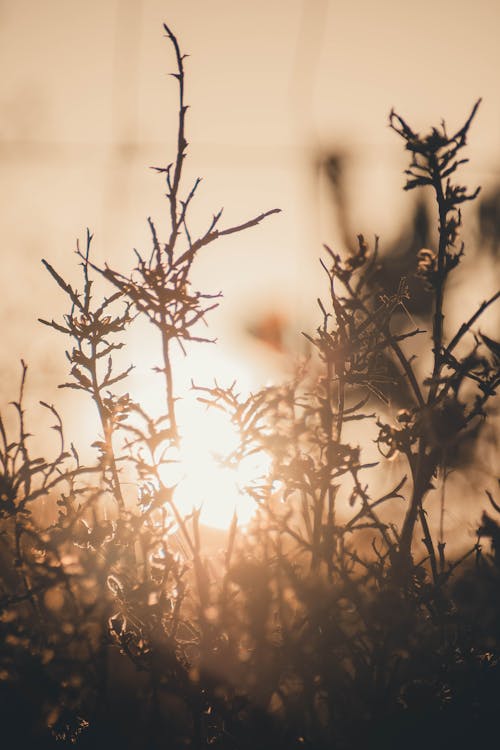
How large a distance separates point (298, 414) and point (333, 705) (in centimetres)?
71

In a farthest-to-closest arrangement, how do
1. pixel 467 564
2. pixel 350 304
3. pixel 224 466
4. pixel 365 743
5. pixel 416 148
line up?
pixel 467 564
pixel 350 304
pixel 416 148
pixel 224 466
pixel 365 743

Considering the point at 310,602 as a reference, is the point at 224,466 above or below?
above

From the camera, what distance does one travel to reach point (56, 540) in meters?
1.52

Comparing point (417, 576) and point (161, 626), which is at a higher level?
point (417, 576)

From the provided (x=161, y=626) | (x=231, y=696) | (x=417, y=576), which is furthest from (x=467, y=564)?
(x=161, y=626)

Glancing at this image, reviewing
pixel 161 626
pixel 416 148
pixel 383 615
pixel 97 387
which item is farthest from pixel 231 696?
pixel 416 148

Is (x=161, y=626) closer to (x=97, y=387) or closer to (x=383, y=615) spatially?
(x=383, y=615)

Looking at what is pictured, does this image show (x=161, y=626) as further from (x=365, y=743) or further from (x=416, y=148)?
(x=416, y=148)

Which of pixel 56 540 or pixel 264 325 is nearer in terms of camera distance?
pixel 56 540

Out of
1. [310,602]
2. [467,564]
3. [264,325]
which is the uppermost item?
[264,325]

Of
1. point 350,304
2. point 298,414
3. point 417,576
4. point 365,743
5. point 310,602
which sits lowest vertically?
point 365,743

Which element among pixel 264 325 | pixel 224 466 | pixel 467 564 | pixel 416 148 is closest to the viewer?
pixel 224 466

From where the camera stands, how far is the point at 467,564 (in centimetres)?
191

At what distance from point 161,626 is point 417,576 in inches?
28.2
